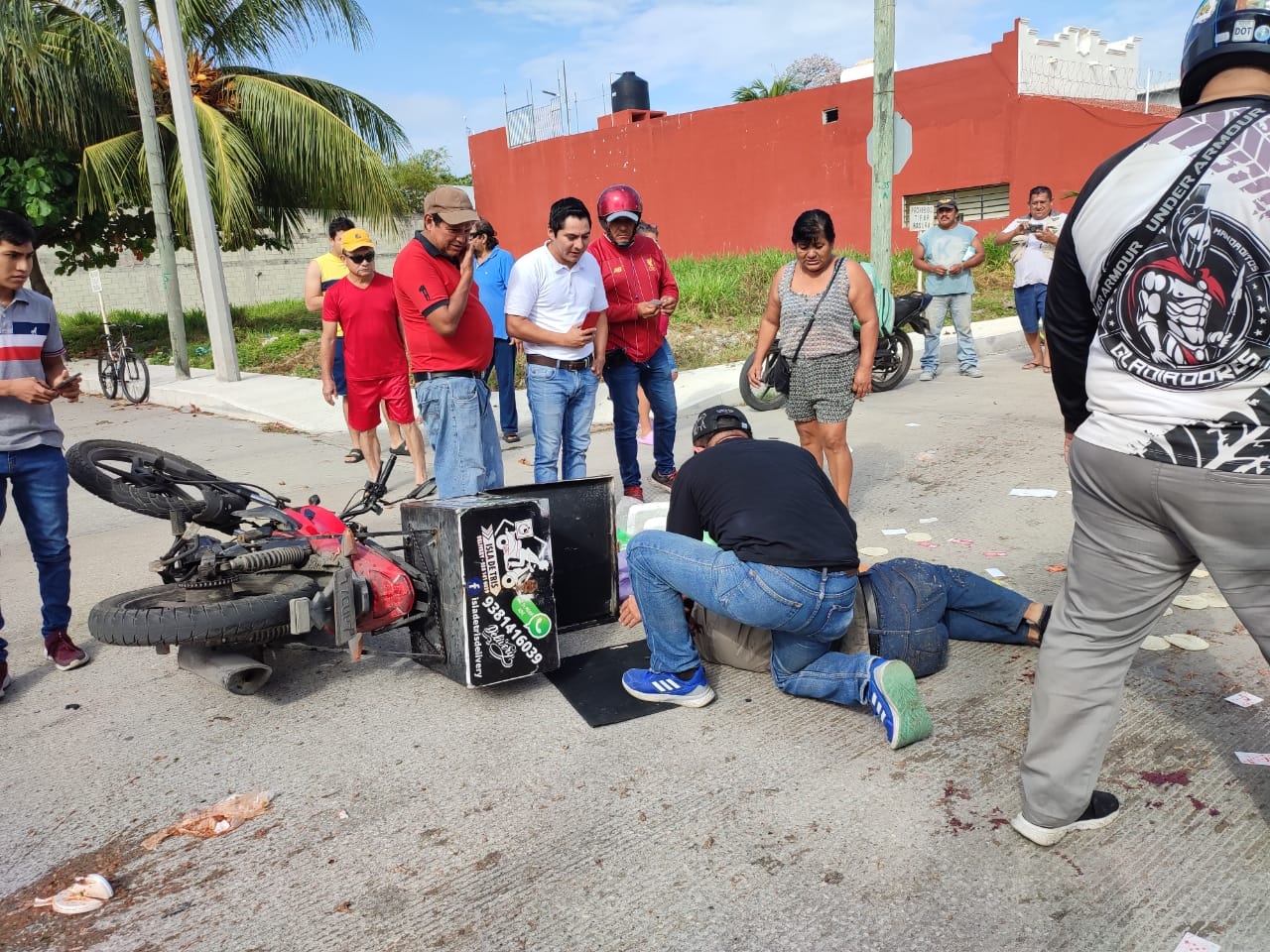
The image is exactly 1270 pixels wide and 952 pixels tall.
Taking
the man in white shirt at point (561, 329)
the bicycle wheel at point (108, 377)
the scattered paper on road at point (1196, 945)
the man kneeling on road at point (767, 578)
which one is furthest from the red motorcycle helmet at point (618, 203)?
the bicycle wheel at point (108, 377)

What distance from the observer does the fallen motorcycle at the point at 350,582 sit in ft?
10.5

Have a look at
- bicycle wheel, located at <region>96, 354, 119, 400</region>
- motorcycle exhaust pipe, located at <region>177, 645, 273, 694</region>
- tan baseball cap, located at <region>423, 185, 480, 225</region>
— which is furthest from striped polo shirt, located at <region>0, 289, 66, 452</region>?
bicycle wheel, located at <region>96, 354, 119, 400</region>

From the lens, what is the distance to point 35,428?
12.6ft

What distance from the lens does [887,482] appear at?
21.0 feet

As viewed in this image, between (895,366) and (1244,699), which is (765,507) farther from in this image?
(895,366)

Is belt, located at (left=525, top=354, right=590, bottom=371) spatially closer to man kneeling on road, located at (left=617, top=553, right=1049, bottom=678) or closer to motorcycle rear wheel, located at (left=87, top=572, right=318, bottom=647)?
man kneeling on road, located at (left=617, top=553, right=1049, bottom=678)

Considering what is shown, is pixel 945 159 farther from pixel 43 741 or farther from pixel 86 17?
pixel 43 741

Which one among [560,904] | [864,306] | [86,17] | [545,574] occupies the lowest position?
[560,904]

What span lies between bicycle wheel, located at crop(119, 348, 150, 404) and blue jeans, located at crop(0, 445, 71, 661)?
9.91 meters

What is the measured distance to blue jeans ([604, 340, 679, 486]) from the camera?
598 centimetres

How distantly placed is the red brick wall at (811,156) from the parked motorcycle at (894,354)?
9.03 meters

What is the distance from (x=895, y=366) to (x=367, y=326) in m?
5.88

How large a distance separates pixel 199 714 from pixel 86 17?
16.9m

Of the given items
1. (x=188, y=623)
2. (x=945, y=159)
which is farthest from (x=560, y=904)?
(x=945, y=159)
